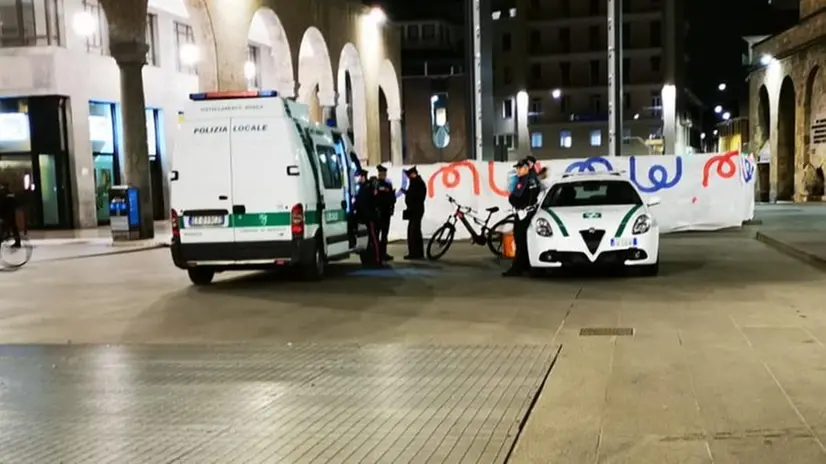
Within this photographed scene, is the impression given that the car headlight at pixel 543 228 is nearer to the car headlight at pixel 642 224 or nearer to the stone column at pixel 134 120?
the car headlight at pixel 642 224

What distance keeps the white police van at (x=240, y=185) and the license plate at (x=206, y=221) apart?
1cm

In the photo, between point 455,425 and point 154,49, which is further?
point 154,49

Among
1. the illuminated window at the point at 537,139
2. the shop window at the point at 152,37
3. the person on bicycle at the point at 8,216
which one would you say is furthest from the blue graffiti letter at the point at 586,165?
the illuminated window at the point at 537,139

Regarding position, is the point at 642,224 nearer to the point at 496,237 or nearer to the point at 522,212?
the point at 522,212

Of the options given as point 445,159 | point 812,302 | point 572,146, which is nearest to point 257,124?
point 812,302

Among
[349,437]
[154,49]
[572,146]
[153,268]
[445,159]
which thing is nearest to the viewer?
[349,437]

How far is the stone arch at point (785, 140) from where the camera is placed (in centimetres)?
4056

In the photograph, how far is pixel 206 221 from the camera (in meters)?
12.3

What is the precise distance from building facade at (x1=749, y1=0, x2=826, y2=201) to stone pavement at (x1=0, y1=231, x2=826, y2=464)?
996 inches

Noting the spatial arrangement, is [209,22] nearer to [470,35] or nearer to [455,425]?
[470,35]

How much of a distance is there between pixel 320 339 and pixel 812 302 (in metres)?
5.69

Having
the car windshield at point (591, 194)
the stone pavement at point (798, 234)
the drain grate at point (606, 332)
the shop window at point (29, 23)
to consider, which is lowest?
the drain grate at point (606, 332)

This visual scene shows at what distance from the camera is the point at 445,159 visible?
6944 centimetres

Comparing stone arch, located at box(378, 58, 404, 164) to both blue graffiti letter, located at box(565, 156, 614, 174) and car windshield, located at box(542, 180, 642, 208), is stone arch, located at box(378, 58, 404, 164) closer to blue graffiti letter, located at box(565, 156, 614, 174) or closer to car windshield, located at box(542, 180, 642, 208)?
blue graffiti letter, located at box(565, 156, 614, 174)
